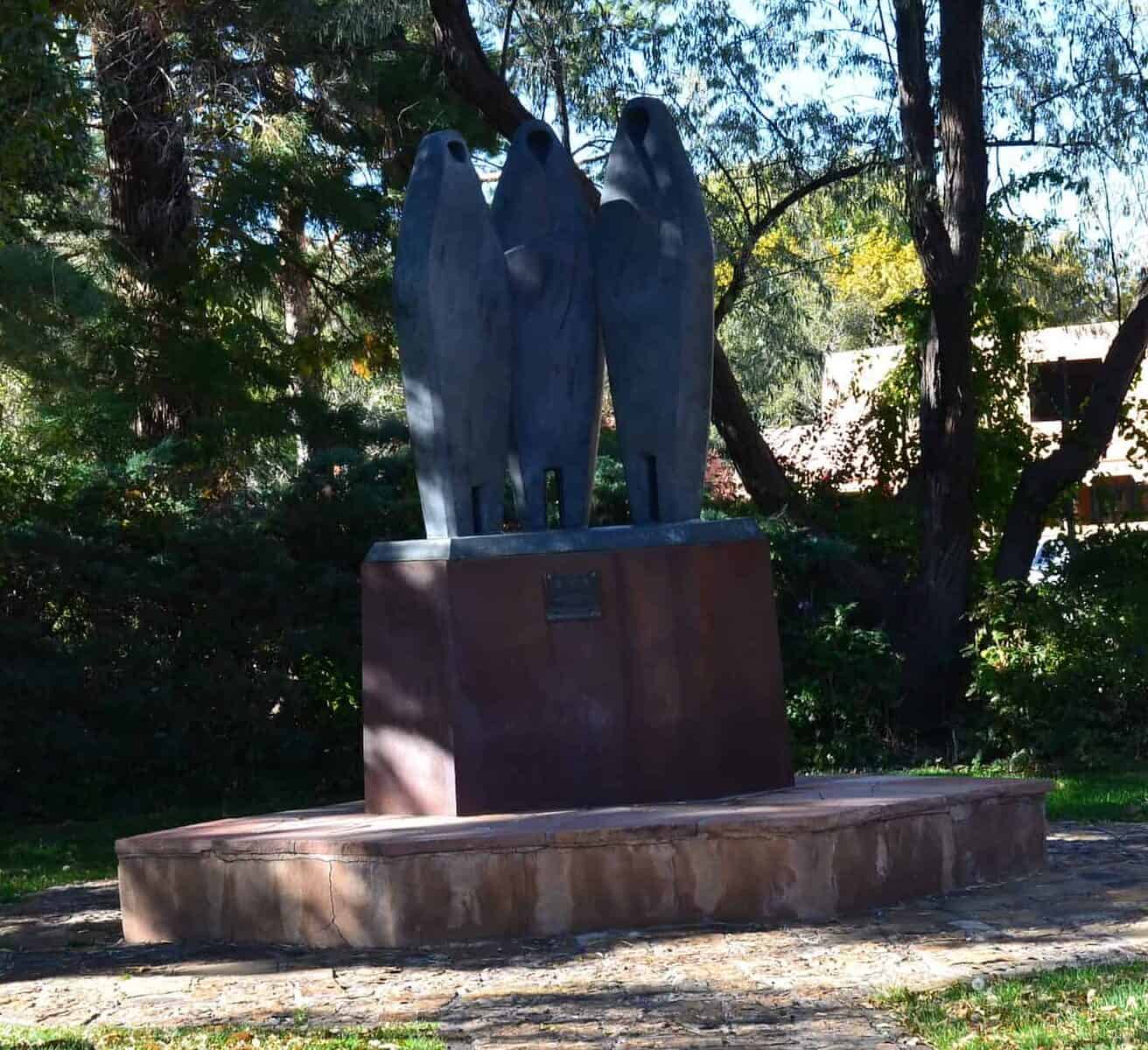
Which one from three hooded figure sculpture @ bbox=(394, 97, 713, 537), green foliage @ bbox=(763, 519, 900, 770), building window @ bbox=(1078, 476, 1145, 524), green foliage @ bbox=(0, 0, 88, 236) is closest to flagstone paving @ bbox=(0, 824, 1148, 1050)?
three hooded figure sculpture @ bbox=(394, 97, 713, 537)

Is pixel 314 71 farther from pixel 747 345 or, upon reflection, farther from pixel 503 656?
pixel 747 345

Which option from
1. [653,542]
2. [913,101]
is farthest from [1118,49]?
[653,542]

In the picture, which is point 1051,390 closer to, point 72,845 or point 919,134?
point 919,134

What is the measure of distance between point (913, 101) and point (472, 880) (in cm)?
784

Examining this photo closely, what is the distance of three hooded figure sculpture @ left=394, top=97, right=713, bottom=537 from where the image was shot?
7227mm

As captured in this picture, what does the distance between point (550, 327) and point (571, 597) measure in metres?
1.24

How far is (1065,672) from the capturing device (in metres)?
11.6

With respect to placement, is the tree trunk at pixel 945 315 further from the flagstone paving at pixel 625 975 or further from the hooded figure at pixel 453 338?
the flagstone paving at pixel 625 975

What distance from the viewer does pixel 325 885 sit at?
20.6 feet

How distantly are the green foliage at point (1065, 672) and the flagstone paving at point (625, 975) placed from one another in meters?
4.92

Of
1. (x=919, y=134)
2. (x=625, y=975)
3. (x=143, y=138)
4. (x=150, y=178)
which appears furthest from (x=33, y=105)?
(x=625, y=975)

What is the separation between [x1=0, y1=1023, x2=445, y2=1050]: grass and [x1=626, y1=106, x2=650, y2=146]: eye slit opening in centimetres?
401

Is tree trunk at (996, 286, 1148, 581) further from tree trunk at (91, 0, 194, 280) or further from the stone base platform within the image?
tree trunk at (91, 0, 194, 280)

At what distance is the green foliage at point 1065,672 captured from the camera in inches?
455
